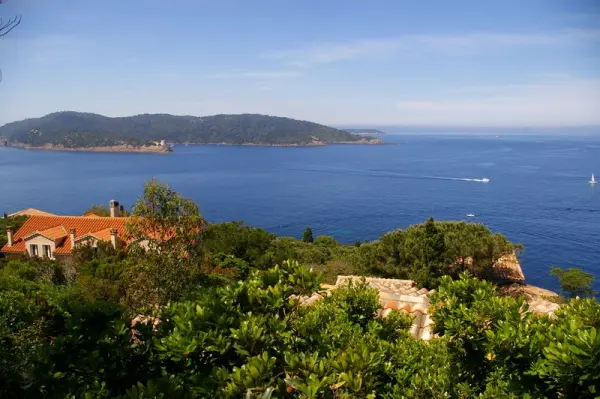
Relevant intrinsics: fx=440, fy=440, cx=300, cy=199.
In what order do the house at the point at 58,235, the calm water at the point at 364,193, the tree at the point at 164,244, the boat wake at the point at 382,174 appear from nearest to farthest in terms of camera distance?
the tree at the point at 164,244
the house at the point at 58,235
the calm water at the point at 364,193
the boat wake at the point at 382,174

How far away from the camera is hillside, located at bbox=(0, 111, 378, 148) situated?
15262 centimetres

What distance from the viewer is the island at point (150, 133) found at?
14575cm

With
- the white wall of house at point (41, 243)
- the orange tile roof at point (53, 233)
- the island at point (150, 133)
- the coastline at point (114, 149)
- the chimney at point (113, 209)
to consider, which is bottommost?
the white wall of house at point (41, 243)

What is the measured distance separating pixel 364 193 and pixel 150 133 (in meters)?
134

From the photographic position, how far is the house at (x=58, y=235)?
19312mm

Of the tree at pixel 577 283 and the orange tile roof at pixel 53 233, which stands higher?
the orange tile roof at pixel 53 233

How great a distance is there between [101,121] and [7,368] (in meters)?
209

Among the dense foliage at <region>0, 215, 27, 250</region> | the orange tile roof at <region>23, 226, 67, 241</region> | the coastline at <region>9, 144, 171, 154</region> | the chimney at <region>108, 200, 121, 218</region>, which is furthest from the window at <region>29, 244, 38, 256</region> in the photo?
the coastline at <region>9, 144, 171, 154</region>

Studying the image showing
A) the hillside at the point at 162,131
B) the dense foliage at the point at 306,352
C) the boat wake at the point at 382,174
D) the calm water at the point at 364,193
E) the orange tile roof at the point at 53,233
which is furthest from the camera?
the hillside at the point at 162,131

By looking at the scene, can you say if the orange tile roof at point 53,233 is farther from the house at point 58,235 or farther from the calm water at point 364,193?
the calm water at point 364,193

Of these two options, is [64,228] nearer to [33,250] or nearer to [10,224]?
[33,250]

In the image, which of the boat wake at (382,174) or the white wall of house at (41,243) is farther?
the boat wake at (382,174)

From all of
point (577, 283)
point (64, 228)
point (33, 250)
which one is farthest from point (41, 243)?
point (577, 283)

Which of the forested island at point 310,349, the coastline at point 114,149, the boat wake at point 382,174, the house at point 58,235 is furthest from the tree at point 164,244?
the coastline at point 114,149
